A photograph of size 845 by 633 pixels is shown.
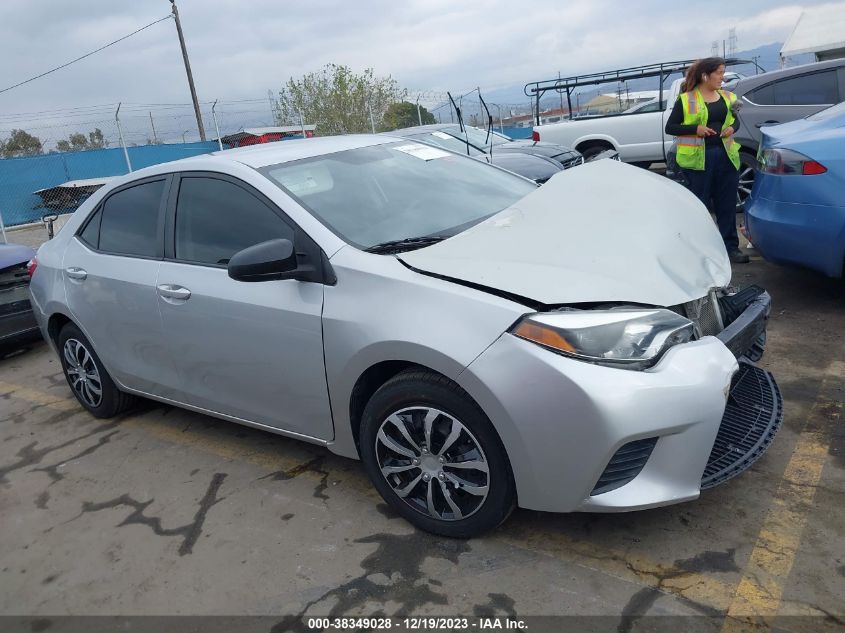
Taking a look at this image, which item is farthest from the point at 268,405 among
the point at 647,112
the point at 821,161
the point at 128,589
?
the point at 647,112

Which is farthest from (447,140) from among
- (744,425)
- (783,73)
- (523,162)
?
(744,425)

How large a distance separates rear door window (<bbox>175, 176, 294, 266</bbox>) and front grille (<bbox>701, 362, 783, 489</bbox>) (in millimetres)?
1924

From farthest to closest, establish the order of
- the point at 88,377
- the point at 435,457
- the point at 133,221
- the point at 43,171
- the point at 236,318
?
the point at 43,171, the point at 88,377, the point at 133,221, the point at 236,318, the point at 435,457

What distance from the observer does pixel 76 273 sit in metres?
4.09

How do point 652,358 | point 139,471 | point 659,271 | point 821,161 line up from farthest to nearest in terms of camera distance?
point 821,161
point 139,471
point 659,271
point 652,358

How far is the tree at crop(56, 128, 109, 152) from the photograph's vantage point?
19.1m

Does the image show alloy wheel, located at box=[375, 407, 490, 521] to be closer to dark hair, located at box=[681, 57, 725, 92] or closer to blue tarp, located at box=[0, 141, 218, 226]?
dark hair, located at box=[681, 57, 725, 92]

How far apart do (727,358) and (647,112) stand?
9.92m

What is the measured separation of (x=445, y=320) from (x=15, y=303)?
5.16 meters

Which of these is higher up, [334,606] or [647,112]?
[647,112]

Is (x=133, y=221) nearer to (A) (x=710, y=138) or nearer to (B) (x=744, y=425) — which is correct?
(B) (x=744, y=425)

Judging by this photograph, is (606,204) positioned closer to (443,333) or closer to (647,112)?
(443,333)

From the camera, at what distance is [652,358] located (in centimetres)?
233

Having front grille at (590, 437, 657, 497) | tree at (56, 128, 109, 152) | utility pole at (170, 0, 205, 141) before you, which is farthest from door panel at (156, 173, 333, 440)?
utility pole at (170, 0, 205, 141)
